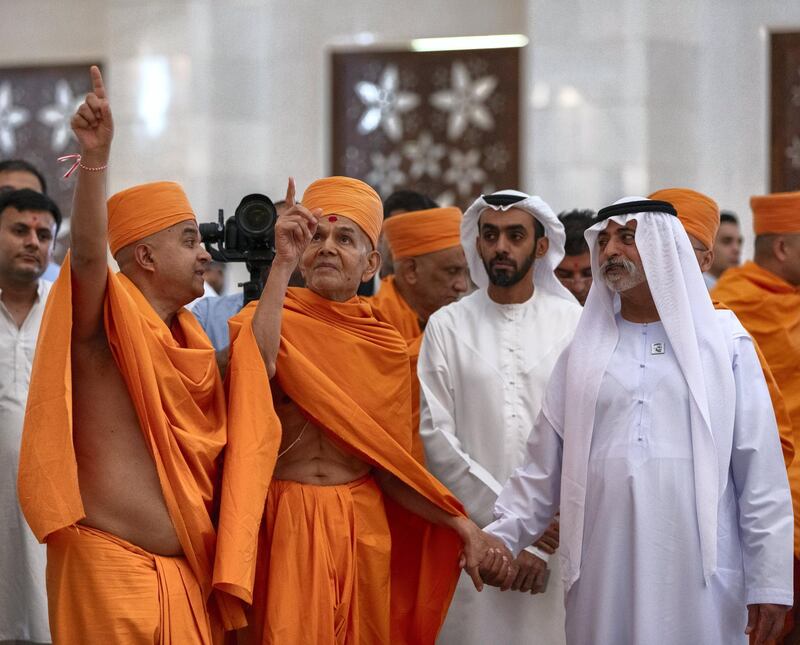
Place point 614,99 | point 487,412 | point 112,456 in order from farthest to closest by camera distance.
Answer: point 614,99 < point 487,412 < point 112,456

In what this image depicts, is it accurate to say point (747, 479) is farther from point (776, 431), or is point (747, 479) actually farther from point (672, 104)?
point (672, 104)

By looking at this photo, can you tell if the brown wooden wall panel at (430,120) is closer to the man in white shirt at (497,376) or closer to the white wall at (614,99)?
the white wall at (614,99)

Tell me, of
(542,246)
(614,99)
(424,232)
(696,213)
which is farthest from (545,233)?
(614,99)

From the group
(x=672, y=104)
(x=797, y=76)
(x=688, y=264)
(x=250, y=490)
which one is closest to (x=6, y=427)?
(x=250, y=490)

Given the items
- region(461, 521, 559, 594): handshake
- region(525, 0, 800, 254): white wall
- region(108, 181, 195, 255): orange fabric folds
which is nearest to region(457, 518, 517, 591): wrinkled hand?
region(461, 521, 559, 594): handshake

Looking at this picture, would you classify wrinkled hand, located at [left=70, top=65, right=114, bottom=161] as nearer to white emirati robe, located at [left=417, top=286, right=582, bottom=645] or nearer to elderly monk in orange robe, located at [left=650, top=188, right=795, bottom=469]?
white emirati robe, located at [left=417, top=286, right=582, bottom=645]

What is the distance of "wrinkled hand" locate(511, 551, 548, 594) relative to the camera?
175 inches

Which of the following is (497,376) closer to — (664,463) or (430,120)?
(664,463)

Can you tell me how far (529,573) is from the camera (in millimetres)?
4473

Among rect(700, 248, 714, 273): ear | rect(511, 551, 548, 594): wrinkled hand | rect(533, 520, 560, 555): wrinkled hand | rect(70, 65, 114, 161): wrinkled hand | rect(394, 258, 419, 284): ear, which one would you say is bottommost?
rect(511, 551, 548, 594): wrinkled hand

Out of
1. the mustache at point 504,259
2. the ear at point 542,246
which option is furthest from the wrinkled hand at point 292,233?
the ear at point 542,246

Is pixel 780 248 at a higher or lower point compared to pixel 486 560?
higher

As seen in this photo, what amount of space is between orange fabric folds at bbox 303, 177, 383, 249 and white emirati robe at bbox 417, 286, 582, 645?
0.71 m

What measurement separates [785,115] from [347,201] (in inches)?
231
